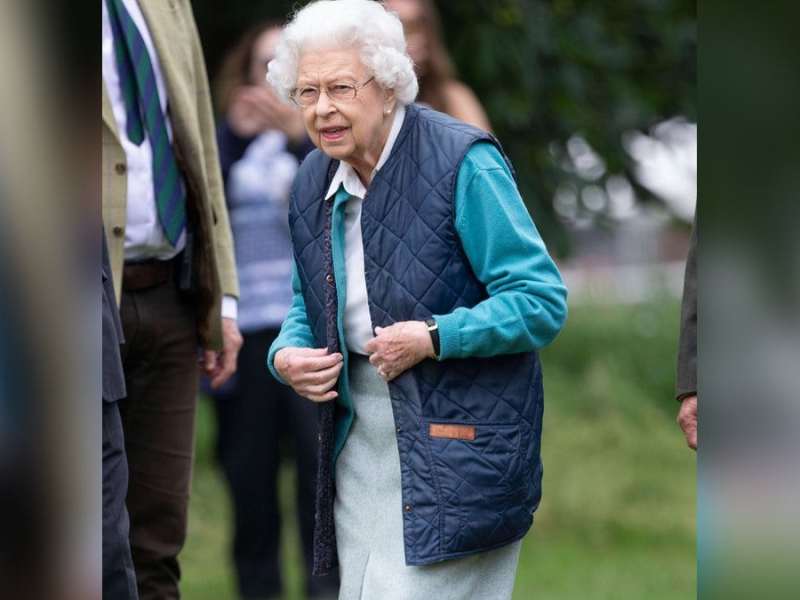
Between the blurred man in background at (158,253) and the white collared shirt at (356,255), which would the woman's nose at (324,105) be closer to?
the white collared shirt at (356,255)

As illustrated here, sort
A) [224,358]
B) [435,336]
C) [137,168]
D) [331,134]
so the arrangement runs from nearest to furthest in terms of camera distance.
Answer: [435,336] → [331,134] → [137,168] → [224,358]

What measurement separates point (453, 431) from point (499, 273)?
0.35 m

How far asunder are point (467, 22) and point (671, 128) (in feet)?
6.17

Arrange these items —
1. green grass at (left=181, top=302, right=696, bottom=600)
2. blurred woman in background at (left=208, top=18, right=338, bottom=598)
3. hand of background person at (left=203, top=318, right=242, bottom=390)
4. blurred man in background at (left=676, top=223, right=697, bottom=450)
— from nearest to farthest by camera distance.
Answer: blurred man in background at (left=676, top=223, right=697, bottom=450) → hand of background person at (left=203, top=318, right=242, bottom=390) → blurred woman in background at (left=208, top=18, right=338, bottom=598) → green grass at (left=181, top=302, right=696, bottom=600)

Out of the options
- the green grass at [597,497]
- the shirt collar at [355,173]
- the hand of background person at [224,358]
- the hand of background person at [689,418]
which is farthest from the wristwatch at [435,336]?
the green grass at [597,497]

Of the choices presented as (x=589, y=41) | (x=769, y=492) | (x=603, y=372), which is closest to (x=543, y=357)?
(x=603, y=372)

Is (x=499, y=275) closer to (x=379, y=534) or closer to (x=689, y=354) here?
(x=689, y=354)

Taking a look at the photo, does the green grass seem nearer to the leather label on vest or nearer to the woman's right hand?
the woman's right hand

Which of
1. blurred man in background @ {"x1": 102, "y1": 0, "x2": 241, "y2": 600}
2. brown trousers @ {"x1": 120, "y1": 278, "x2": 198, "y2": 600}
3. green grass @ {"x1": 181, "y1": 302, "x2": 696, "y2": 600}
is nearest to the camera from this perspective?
blurred man in background @ {"x1": 102, "y1": 0, "x2": 241, "y2": 600}

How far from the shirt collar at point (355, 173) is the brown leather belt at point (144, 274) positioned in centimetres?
85

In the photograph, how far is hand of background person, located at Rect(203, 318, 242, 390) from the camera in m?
4.79

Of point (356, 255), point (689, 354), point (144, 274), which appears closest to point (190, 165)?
point (144, 274)

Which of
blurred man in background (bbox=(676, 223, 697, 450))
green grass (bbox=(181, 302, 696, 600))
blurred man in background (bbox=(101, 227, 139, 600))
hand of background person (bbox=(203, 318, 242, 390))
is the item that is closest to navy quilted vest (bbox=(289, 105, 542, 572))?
blurred man in background (bbox=(676, 223, 697, 450))

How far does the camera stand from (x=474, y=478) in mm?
3557
